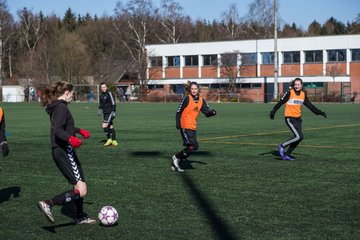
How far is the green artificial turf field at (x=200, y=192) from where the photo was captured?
24.2 feet

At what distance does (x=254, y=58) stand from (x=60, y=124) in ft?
230

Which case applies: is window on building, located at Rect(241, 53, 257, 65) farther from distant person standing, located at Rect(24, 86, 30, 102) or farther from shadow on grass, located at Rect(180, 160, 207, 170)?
shadow on grass, located at Rect(180, 160, 207, 170)

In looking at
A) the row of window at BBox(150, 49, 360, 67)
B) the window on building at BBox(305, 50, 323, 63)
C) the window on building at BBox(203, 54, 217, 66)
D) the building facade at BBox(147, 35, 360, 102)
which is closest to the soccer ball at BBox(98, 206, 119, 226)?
the building facade at BBox(147, 35, 360, 102)

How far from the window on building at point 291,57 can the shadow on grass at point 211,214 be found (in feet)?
212

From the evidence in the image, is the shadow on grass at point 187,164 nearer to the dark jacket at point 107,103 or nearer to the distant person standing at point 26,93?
the dark jacket at point 107,103

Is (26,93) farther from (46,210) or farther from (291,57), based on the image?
(46,210)

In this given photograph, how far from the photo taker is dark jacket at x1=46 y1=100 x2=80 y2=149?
7.43m

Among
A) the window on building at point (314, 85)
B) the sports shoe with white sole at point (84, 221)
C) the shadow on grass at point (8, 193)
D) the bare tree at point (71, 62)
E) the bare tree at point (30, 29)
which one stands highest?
the bare tree at point (30, 29)

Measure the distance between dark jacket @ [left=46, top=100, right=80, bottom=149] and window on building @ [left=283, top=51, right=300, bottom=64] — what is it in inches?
2679

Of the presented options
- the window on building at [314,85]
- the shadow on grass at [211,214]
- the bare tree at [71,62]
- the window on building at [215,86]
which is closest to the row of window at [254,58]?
the window on building at [215,86]

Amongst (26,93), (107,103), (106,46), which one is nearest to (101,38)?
(106,46)

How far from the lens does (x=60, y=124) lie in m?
7.50

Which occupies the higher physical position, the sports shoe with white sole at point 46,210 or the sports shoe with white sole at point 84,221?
the sports shoe with white sole at point 46,210

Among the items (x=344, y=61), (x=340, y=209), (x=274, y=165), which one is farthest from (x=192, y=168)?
(x=344, y=61)
